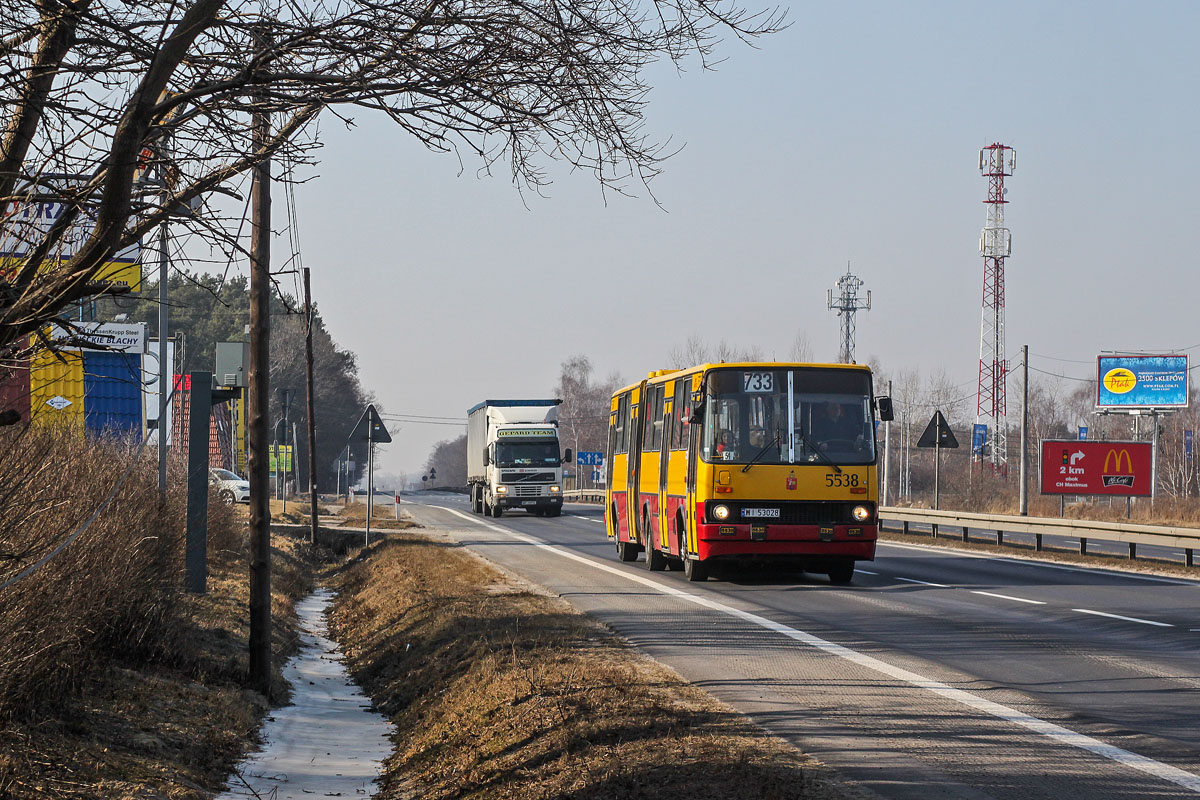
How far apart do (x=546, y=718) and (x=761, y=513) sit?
9.63m

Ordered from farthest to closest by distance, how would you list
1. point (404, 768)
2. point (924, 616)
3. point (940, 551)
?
point (940, 551) → point (924, 616) → point (404, 768)

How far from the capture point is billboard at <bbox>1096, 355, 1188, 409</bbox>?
5475 centimetres

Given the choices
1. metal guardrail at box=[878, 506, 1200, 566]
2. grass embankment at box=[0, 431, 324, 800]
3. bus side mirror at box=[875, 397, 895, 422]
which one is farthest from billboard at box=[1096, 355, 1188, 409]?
grass embankment at box=[0, 431, 324, 800]

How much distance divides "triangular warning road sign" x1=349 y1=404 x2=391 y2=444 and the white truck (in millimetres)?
17848

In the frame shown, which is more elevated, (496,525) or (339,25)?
(339,25)

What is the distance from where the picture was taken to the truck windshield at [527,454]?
4700cm

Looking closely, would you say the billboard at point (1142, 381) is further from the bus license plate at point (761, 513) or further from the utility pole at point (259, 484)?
the utility pole at point (259, 484)

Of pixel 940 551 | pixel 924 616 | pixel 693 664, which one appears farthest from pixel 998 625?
pixel 940 551

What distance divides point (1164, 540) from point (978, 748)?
1684 cm

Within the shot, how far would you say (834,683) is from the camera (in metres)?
9.82

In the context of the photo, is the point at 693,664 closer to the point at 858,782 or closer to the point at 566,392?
the point at 858,782

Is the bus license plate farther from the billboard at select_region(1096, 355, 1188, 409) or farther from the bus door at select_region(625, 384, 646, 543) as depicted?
the billboard at select_region(1096, 355, 1188, 409)

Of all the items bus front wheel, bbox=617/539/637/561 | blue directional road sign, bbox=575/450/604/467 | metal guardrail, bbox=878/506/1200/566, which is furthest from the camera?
blue directional road sign, bbox=575/450/604/467

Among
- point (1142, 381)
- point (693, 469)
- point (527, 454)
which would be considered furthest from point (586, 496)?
point (693, 469)
